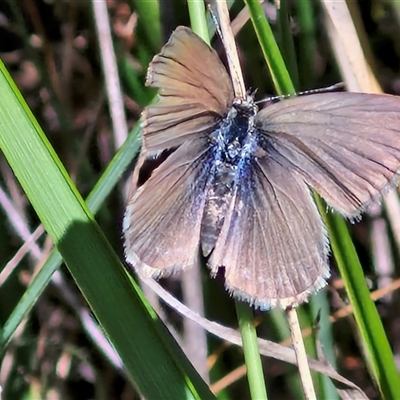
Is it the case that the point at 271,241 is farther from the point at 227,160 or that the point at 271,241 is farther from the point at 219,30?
the point at 219,30

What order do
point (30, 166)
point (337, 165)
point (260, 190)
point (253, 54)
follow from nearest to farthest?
1. point (30, 166)
2. point (337, 165)
3. point (260, 190)
4. point (253, 54)

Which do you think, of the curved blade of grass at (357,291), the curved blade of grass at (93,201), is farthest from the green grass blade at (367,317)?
the curved blade of grass at (93,201)

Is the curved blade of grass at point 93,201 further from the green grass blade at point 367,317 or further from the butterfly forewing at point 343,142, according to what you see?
the green grass blade at point 367,317

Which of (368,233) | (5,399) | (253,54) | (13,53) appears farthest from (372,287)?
(13,53)

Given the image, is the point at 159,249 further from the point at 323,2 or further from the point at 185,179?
the point at 323,2

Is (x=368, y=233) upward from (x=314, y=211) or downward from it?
downward

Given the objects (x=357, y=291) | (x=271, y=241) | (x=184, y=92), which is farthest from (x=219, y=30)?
(x=357, y=291)

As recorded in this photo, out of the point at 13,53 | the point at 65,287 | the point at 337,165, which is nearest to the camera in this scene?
the point at 337,165

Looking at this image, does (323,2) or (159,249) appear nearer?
(159,249)
